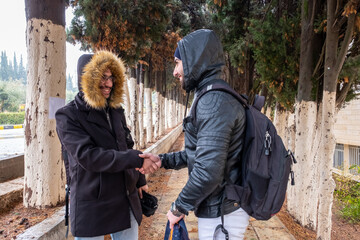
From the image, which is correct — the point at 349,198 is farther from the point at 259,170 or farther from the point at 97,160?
A: the point at 97,160

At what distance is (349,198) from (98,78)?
11374 mm

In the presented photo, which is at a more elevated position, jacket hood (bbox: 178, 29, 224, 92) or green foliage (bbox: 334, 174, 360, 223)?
jacket hood (bbox: 178, 29, 224, 92)

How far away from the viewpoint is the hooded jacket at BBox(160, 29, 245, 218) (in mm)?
1636

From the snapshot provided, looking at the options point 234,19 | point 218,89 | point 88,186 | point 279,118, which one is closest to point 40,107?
point 88,186

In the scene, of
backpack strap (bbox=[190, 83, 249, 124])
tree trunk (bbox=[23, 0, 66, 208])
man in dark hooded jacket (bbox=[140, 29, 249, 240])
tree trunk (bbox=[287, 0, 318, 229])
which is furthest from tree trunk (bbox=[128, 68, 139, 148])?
backpack strap (bbox=[190, 83, 249, 124])

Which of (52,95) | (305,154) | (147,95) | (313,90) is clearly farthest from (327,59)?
(147,95)

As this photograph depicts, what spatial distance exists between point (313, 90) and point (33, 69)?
20.0 feet

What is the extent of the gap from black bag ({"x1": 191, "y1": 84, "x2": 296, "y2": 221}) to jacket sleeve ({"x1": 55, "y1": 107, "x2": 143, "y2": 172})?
734 mm

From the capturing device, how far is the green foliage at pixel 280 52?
295 inches

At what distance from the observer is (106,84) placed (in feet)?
7.89

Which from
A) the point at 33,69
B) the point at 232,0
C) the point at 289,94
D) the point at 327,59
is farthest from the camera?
the point at 232,0

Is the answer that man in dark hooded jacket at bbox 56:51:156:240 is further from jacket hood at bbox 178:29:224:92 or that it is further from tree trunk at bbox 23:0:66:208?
tree trunk at bbox 23:0:66:208

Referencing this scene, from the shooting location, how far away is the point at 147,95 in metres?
16.3

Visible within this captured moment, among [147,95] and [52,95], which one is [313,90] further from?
[147,95]
